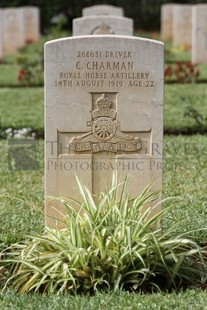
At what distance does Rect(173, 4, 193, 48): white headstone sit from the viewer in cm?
2116

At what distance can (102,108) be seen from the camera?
4969mm

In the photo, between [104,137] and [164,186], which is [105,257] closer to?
[104,137]

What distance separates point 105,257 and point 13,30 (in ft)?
60.1

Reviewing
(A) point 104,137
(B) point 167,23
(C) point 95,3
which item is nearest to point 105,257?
(A) point 104,137

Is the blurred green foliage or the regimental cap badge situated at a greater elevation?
the blurred green foliage

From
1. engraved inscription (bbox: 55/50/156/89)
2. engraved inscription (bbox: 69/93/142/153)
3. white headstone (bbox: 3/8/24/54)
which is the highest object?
white headstone (bbox: 3/8/24/54)

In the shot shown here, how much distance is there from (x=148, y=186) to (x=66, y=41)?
40.5 inches

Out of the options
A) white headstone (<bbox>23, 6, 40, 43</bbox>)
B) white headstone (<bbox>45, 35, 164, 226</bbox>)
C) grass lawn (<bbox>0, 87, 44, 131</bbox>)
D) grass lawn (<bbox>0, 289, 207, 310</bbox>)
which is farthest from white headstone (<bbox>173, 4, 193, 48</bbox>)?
grass lawn (<bbox>0, 289, 207, 310</bbox>)

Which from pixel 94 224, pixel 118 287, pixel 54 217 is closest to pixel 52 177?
pixel 54 217

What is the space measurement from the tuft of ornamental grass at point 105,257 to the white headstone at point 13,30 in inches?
676

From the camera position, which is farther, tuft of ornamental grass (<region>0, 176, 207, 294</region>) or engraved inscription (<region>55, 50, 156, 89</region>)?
engraved inscription (<region>55, 50, 156, 89</region>)

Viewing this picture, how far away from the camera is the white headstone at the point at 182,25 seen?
2116 centimetres

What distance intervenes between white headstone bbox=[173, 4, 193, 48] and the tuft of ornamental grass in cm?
1693

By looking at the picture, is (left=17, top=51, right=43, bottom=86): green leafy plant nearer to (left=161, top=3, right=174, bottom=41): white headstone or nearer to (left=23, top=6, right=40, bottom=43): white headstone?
(left=23, top=6, right=40, bottom=43): white headstone
